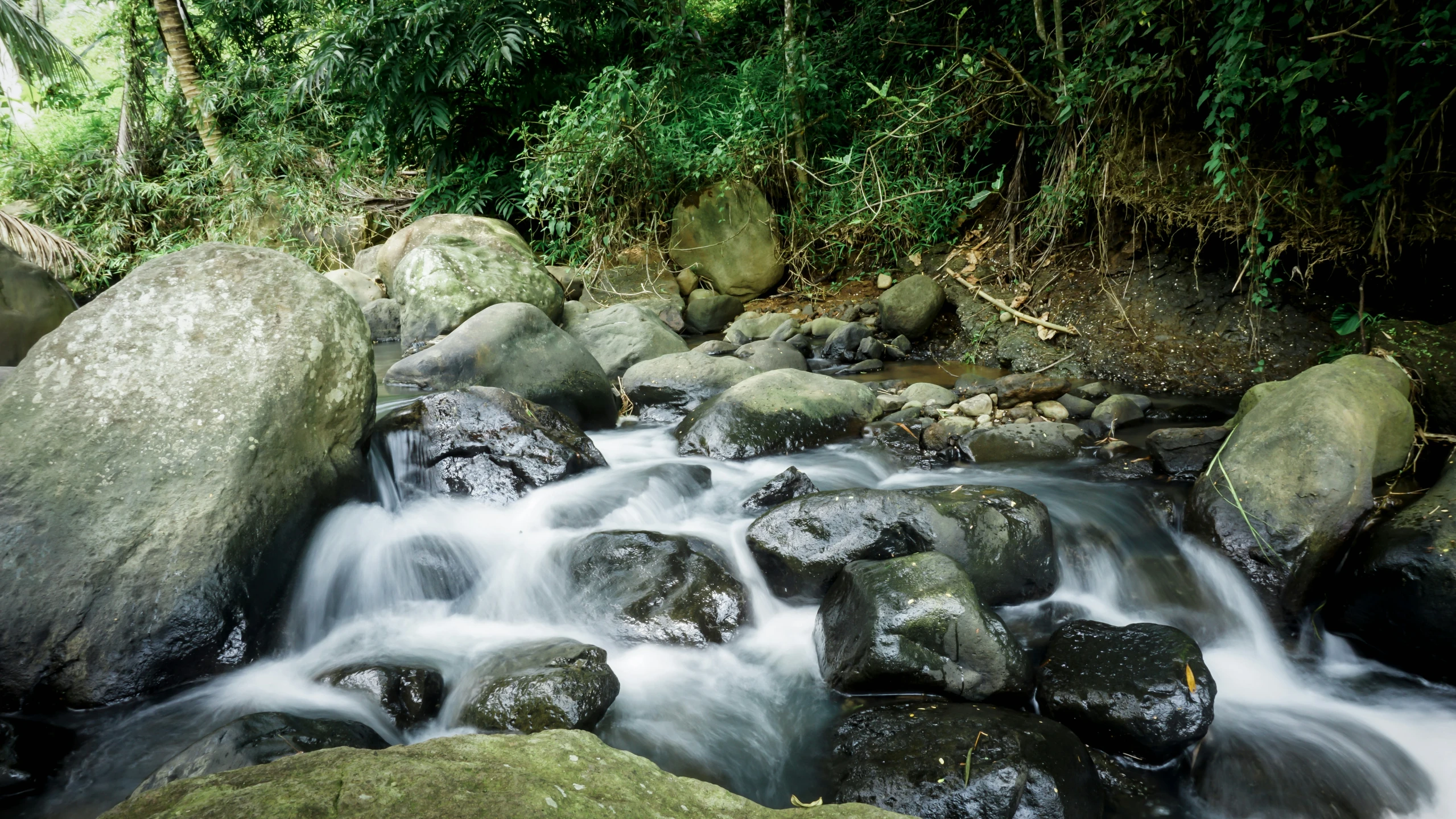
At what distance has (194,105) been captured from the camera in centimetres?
1059

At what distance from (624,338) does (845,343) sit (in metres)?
1.89

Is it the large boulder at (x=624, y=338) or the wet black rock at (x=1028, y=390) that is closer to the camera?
the wet black rock at (x=1028, y=390)

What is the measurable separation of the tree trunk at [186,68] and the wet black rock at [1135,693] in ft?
40.0

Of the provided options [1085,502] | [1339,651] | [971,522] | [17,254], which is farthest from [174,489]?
[17,254]

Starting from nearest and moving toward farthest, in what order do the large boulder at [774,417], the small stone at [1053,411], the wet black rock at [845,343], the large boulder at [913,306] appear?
the large boulder at [774,417] < the small stone at [1053,411] < the wet black rock at [845,343] < the large boulder at [913,306]

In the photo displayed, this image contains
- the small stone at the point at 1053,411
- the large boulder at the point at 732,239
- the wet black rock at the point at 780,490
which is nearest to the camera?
the wet black rock at the point at 780,490

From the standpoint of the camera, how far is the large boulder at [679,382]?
5.62 meters

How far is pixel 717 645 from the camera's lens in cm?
314

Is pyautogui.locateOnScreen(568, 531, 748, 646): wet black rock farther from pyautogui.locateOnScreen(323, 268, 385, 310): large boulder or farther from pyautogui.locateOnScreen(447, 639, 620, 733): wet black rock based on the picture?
pyautogui.locateOnScreen(323, 268, 385, 310): large boulder

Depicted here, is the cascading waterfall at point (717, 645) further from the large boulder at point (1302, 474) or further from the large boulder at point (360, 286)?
the large boulder at point (360, 286)

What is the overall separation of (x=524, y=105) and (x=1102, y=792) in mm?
9064

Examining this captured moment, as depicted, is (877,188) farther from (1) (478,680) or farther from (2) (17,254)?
(2) (17,254)

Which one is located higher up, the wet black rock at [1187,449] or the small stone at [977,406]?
the small stone at [977,406]

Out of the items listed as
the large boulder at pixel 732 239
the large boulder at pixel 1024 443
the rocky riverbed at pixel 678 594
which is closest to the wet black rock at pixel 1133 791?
the rocky riverbed at pixel 678 594
